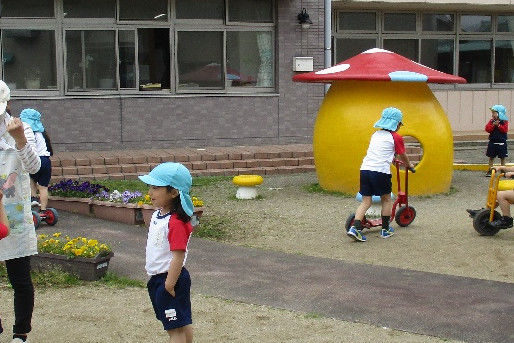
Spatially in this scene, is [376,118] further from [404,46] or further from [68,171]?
[404,46]

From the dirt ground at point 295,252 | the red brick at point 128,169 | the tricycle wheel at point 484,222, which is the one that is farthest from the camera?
the red brick at point 128,169

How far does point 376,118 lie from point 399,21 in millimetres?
9625

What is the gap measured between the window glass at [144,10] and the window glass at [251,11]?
1.51 meters

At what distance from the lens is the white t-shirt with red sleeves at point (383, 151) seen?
362 inches

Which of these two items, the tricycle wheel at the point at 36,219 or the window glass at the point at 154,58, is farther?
the window glass at the point at 154,58

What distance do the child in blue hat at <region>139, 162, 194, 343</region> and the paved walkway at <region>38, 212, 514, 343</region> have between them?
76.3 inches

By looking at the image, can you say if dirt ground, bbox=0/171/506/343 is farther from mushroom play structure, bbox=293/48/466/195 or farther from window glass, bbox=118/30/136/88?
window glass, bbox=118/30/136/88

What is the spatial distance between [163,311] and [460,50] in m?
18.7

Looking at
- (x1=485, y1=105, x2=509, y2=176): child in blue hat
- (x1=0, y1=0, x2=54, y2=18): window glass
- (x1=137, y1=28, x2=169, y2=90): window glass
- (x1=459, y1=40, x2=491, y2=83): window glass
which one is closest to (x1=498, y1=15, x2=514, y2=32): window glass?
(x1=459, y1=40, x2=491, y2=83): window glass

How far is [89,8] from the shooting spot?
16266 mm

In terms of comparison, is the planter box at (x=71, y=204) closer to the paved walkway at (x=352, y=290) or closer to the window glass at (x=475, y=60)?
the paved walkway at (x=352, y=290)

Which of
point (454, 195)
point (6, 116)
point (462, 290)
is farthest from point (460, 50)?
point (6, 116)

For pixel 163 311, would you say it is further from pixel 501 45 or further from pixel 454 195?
pixel 501 45

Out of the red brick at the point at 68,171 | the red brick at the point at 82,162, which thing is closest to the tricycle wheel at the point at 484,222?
the red brick at the point at 68,171
